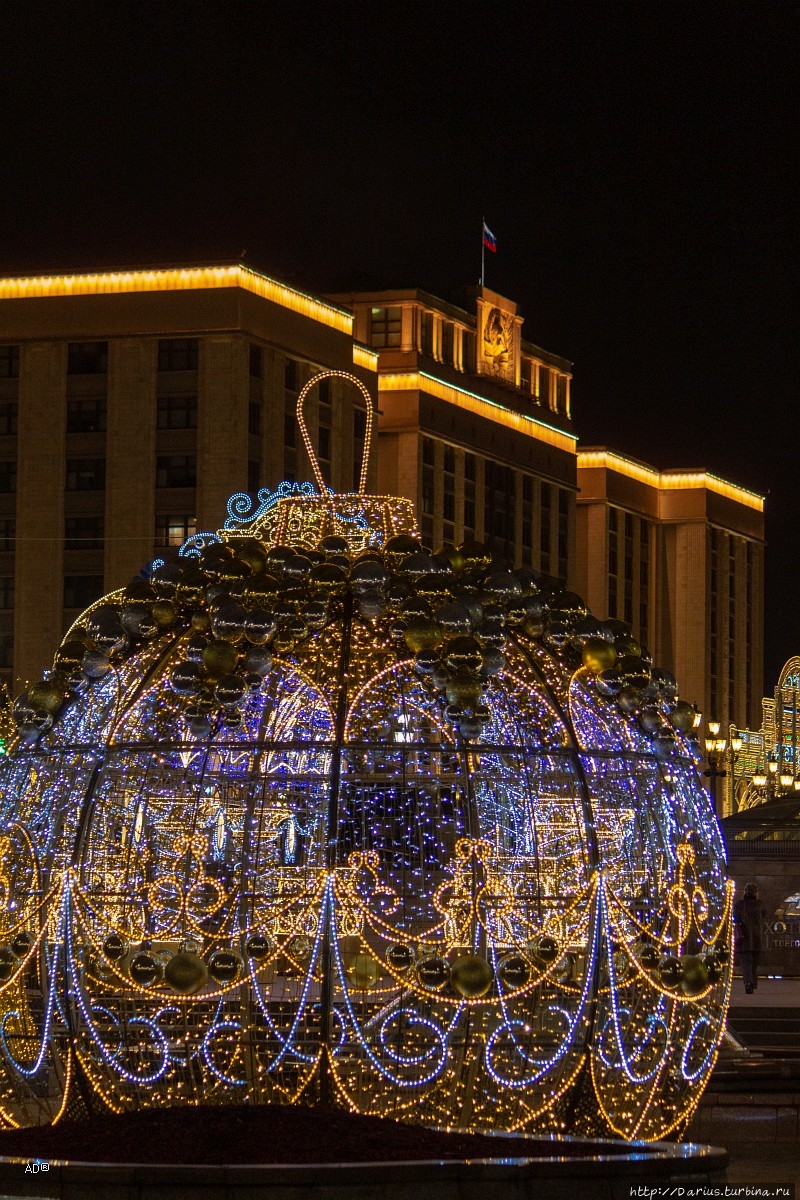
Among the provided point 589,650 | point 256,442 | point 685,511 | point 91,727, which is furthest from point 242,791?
point 685,511

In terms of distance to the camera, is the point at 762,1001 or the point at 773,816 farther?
the point at 773,816

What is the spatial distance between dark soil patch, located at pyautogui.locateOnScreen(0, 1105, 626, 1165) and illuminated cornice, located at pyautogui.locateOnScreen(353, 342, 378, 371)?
2390 inches

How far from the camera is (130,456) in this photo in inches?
2451

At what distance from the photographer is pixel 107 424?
205 ft

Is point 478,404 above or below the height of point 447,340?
below

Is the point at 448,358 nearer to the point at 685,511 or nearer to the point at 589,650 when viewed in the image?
the point at 685,511

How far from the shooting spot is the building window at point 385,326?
7588 centimetres

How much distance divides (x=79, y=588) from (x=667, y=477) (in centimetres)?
3972

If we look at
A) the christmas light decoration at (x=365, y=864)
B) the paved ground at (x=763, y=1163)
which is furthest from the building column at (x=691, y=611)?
the christmas light decoration at (x=365, y=864)

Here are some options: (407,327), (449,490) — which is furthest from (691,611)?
(407,327)

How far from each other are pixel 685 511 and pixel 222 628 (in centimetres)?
8682

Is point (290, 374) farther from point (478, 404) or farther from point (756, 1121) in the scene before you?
point (756, 1121)

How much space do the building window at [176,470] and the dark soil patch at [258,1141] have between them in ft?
173

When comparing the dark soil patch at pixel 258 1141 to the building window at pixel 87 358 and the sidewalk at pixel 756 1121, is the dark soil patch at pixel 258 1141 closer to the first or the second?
the sidewalk at pixel 756 1121
